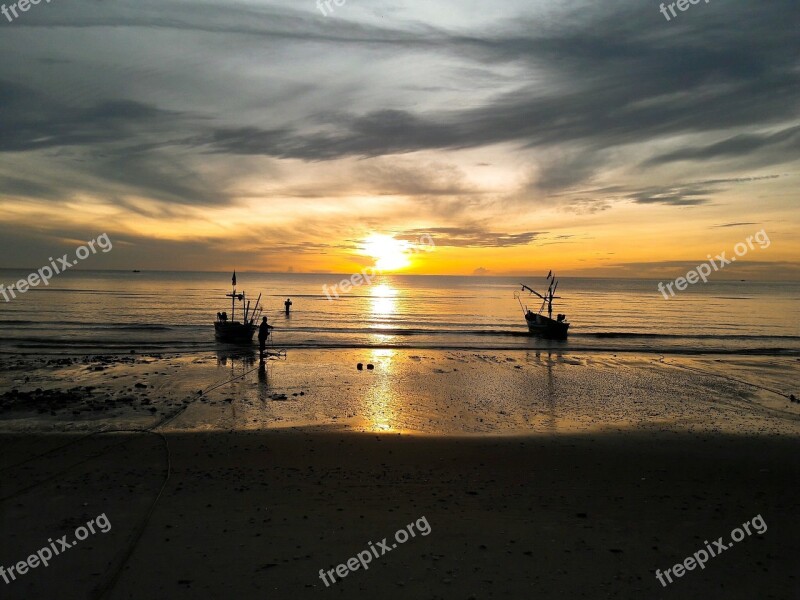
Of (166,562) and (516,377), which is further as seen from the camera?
(516,377)

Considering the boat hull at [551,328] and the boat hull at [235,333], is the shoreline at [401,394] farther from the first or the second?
the boat hull at [551,328]

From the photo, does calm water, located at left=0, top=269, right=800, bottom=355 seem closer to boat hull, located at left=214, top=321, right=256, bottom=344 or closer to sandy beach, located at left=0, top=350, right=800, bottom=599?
boat hull, located at left=214, top=321, right=256, bottom=344

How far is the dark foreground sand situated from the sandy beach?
5 centimetres

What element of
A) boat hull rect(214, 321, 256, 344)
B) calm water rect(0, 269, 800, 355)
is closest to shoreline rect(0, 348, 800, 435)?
boat hull rect(214, 321, 256, 344)

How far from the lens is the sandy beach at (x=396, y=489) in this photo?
7176mm

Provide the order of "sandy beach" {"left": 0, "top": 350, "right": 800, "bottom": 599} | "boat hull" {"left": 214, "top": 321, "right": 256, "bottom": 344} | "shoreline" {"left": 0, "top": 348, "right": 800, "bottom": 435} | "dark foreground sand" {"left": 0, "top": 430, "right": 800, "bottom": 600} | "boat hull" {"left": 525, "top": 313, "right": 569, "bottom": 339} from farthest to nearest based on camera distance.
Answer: "boat hull" {"left": 525, "top": 313, "right": 569, "bottom": 339}, "boat hull" {"left": 214, "top": 321, "right": 256, "bottom": 344}, "shoreline" {"left": 0, "top": 348, "right": 800, "bottom": 435}, "sandy beach" {"left": 0, "top": 350, "right": 800, "bottom": 599}, "dark foreground sand" {"left": 0, "top": 430, "right": 800, "bottom": 600}

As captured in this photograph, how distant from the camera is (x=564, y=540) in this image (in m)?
8.16

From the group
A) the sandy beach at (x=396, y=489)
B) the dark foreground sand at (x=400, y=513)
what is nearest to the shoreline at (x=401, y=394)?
the sandy beach at (x=396, y=489)

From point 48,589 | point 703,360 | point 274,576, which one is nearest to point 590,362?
point 703,360

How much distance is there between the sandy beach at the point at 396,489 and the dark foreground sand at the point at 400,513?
5cm

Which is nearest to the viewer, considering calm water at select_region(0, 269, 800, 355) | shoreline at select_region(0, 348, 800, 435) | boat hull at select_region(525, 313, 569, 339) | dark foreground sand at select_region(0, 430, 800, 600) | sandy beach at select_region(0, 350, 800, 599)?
dark foreground sand at select_region(0, 430, 800, 600)

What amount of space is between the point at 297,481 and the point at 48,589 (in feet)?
15.0

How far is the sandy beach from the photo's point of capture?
7.18m

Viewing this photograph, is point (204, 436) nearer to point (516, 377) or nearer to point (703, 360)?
point (516, 377)
